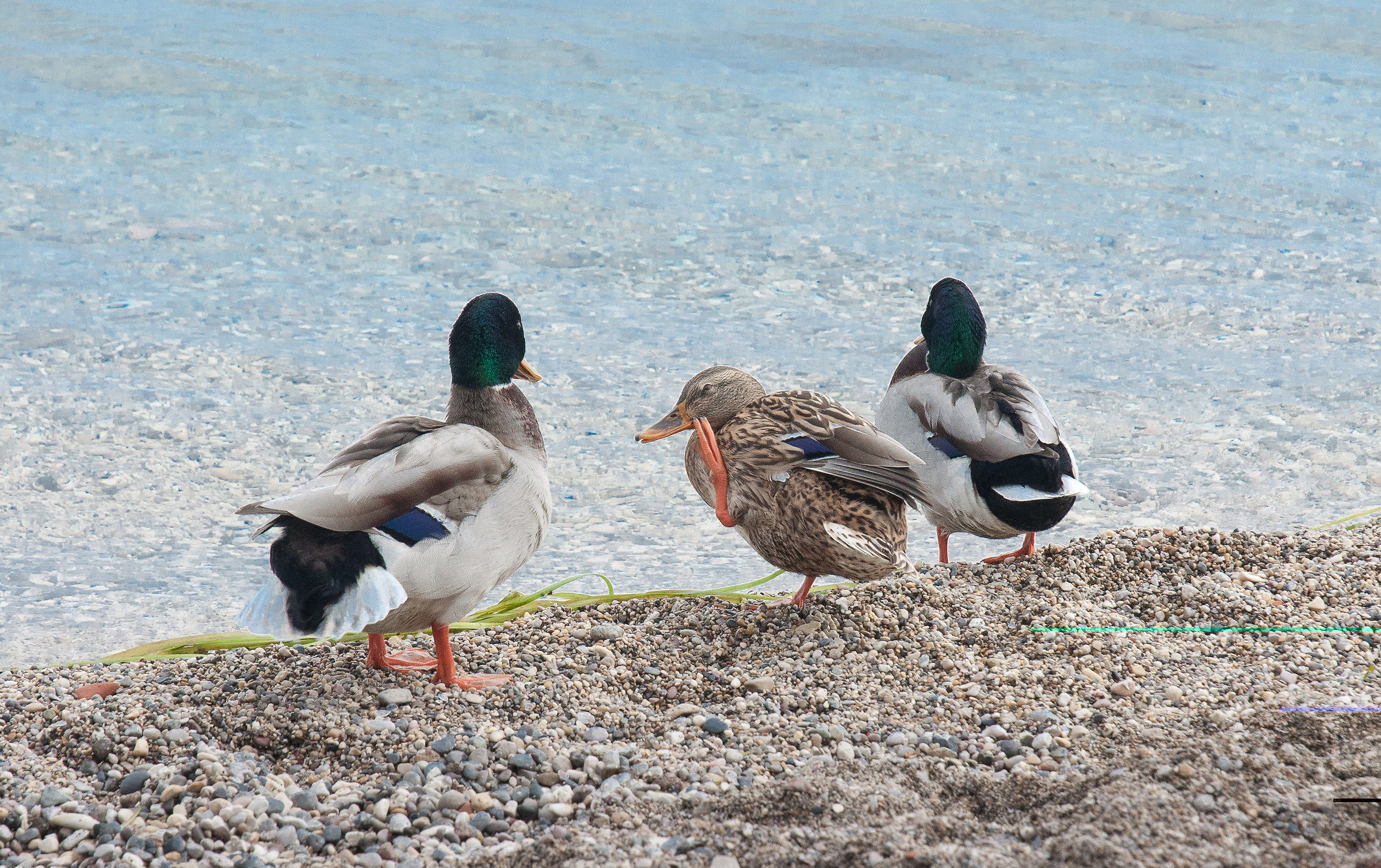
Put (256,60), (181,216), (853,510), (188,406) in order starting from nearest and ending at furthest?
(853,510) → (188,406) → (181,216) → (256,60)

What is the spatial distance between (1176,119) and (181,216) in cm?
889

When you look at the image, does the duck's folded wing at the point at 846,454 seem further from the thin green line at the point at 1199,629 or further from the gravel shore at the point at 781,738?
the thin green line at the point at 1199,629

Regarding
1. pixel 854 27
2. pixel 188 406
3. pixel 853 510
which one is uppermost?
pixel 854 27

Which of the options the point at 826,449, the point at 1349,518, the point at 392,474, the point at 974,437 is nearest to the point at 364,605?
the point at 392,474

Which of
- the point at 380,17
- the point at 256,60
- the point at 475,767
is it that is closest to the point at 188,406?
the point at 475,767

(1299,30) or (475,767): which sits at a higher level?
(1299,30)

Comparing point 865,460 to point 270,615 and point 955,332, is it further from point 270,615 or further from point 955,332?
point 270,615

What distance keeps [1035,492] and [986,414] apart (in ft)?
0.94

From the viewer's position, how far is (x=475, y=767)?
2.92 metres

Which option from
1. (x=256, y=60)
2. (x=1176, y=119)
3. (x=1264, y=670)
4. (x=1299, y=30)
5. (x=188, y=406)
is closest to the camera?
→ (x=1264, y=670)

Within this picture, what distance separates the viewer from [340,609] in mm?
2998

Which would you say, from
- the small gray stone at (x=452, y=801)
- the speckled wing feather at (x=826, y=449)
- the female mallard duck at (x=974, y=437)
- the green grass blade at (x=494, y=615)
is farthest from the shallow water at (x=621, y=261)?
the small gray stone at (x=452, y=801)

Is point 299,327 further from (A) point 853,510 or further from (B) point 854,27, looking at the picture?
(B) point 854,27

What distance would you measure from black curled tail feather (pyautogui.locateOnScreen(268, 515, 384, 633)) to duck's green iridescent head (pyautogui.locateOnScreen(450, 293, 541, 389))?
2.30ft
